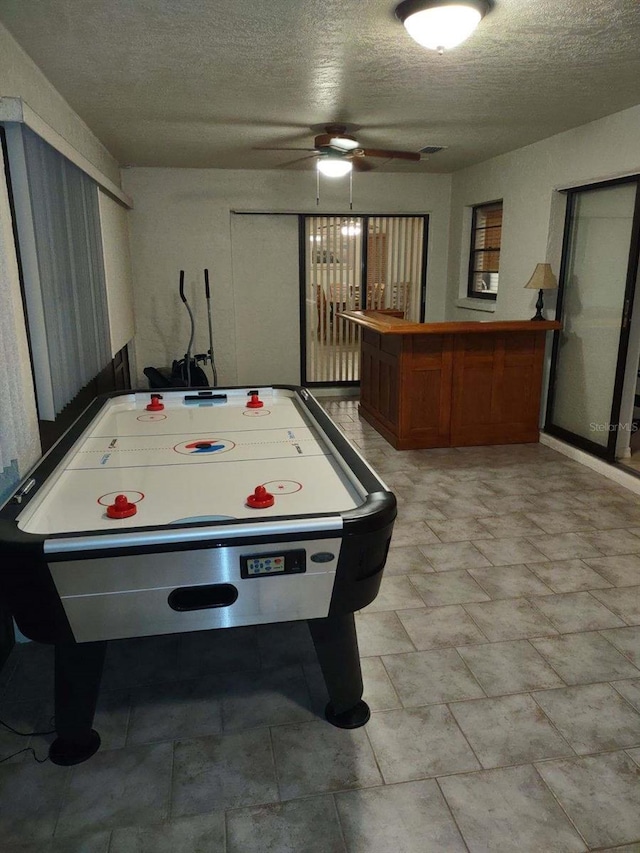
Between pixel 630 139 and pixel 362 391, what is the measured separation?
9.88 ft

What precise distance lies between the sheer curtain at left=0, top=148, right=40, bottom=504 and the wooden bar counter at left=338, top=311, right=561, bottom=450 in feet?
9.09

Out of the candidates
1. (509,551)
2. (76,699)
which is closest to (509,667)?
(509,551)

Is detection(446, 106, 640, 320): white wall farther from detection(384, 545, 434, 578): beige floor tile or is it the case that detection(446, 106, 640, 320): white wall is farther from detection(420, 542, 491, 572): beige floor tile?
detection(384, 545, 434, 578): beige floor tile

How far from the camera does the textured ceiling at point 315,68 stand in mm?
2377

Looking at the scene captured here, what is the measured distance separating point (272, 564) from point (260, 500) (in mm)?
236

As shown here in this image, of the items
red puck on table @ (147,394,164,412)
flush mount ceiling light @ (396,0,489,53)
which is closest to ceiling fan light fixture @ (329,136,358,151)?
flush mount ceiling light @ (396,0,489,53)

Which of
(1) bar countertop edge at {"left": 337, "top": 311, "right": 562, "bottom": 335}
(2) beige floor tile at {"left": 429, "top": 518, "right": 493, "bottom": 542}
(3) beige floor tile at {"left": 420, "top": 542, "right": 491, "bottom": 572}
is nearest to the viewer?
(3) beige floor tile at {"left": 420, "top": 542, "right": 491, "bottom": 572}

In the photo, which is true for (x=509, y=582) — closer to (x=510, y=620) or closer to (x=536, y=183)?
(x=510, y=620)

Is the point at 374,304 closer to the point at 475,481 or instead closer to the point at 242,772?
the point at 475,481

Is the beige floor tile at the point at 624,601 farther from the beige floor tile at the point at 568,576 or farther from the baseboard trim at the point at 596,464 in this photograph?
the baseboard trim at the point at 596,464

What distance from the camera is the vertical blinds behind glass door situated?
255cm

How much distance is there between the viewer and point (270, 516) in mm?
1679

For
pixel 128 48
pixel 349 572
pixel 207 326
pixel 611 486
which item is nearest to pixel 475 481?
pixel 611 486

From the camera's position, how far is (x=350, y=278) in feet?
Result: 22.1
